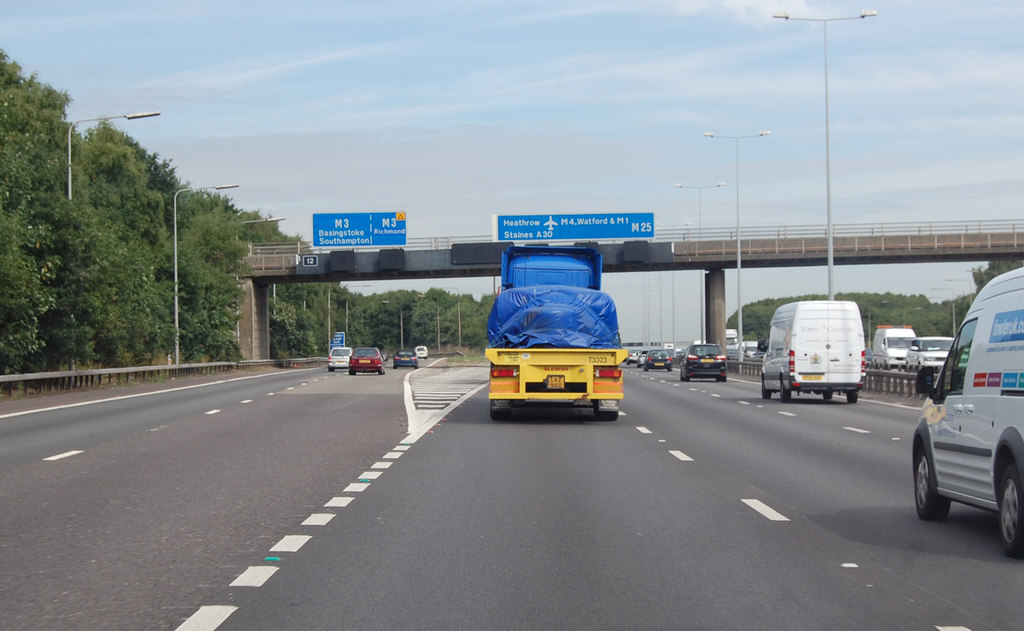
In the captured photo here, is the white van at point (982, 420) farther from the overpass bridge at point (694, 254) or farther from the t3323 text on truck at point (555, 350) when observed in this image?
the overpass bridge at point (694, 254)

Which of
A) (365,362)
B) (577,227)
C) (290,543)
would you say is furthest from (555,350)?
(365,362)

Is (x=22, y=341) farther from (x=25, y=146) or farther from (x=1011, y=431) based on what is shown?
(x=1011, y=431)

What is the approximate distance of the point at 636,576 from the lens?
26.1 ft

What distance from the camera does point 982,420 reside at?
30.0ft

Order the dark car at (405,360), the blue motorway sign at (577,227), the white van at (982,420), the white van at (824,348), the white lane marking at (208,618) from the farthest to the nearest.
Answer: the dark car at (405,360), the blue motorway sign at (577,227), the white van at (824,348), the white van at (982,420), the white lane marking at (208,618)

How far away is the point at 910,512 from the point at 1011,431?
274cm

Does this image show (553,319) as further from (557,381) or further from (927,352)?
(927,352)

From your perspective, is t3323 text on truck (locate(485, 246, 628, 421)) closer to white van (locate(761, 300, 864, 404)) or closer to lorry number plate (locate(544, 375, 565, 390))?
lorry number plate (locate(544, 375, 565, 390))

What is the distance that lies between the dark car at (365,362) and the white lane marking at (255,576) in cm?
5371

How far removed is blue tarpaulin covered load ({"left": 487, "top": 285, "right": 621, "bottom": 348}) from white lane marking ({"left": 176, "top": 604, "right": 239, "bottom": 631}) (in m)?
16.3

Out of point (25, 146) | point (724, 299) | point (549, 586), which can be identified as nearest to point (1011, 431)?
point (549, 586)

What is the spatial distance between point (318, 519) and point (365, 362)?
2033 inches

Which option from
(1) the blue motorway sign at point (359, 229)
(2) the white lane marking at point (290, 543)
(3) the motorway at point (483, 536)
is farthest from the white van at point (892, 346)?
(2) the white lane marking at point (290, 543)

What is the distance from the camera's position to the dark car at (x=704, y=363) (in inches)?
2074
